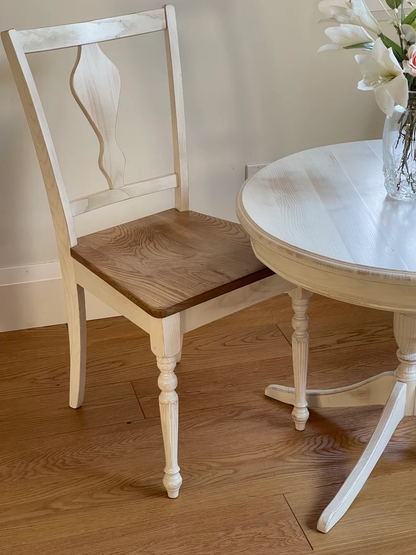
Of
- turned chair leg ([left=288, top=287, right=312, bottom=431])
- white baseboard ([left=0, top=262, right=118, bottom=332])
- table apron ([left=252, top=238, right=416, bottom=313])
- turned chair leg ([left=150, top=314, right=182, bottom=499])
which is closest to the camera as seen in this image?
table apron ([left=252, top=238, right=416, bottom=313])

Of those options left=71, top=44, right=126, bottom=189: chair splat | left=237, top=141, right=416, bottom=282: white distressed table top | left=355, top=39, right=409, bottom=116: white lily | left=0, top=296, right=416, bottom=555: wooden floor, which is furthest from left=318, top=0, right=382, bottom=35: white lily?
left=0, top=296, right=416, bottom=555: wooden floor

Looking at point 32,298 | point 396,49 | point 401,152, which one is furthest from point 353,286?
point 32,298

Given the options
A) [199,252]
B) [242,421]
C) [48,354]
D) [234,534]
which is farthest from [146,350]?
[234,534]

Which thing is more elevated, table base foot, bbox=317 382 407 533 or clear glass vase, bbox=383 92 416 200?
clear glass vase, bbox=383 92 416 200

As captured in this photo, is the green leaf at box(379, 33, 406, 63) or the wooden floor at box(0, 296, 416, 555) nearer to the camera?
the green leaf at box(379, 33, 406, 63)

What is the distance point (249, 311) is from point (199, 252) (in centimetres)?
73

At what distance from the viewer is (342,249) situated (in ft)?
3.85

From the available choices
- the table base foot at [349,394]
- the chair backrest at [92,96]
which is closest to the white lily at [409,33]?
Answer: the chair backrest at [92,96]

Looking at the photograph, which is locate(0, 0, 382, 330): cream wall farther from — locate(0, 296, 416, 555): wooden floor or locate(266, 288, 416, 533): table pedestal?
locate(266, 288, 416, 533): table pedestal

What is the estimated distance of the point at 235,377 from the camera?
1.96 meters

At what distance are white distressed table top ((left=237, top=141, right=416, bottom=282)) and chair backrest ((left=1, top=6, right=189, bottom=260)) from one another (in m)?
0.35

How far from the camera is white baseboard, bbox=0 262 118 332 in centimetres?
214

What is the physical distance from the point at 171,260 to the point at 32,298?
79 cm

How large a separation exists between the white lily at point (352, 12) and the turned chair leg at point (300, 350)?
1.95ft
